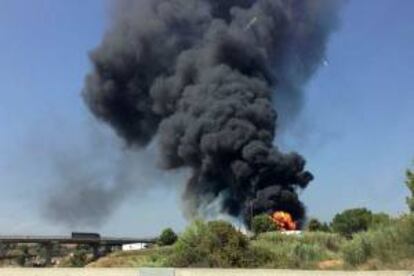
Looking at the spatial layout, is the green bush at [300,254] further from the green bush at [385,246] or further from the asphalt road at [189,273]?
the asphalt road at [189,273]

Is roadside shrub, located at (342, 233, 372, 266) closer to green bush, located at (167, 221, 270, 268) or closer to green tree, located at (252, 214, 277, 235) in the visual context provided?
green bush, located at (167, 221, 270, 268)

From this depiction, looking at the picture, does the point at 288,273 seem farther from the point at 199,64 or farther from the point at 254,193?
the point at 199,64

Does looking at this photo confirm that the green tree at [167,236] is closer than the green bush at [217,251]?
No

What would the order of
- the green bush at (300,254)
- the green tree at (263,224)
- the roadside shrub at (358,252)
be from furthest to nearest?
the green tree at (263,224)
the roadside shrub at (358,252)
the green bush at (300,254)

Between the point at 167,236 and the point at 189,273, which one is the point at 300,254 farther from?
the point at 167,236

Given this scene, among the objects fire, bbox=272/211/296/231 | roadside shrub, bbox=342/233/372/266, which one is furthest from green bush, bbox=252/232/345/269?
fire, bbox=272/211/296/231

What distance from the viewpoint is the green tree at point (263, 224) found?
67.2 metres

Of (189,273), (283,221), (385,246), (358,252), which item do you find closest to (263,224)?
(283,221)

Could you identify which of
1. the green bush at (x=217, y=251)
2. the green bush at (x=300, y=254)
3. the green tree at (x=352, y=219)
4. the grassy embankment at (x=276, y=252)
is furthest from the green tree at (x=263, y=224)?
the green bush at (x=217, y=251)

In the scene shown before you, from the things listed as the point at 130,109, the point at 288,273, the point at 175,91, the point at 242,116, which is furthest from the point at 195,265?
the point at 130,109

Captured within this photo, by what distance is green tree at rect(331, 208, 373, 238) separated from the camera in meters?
60.6

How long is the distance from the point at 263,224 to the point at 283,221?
6.41 meters

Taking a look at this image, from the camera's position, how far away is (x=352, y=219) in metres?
66.9

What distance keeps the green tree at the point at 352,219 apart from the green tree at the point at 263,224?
6.12 meters
